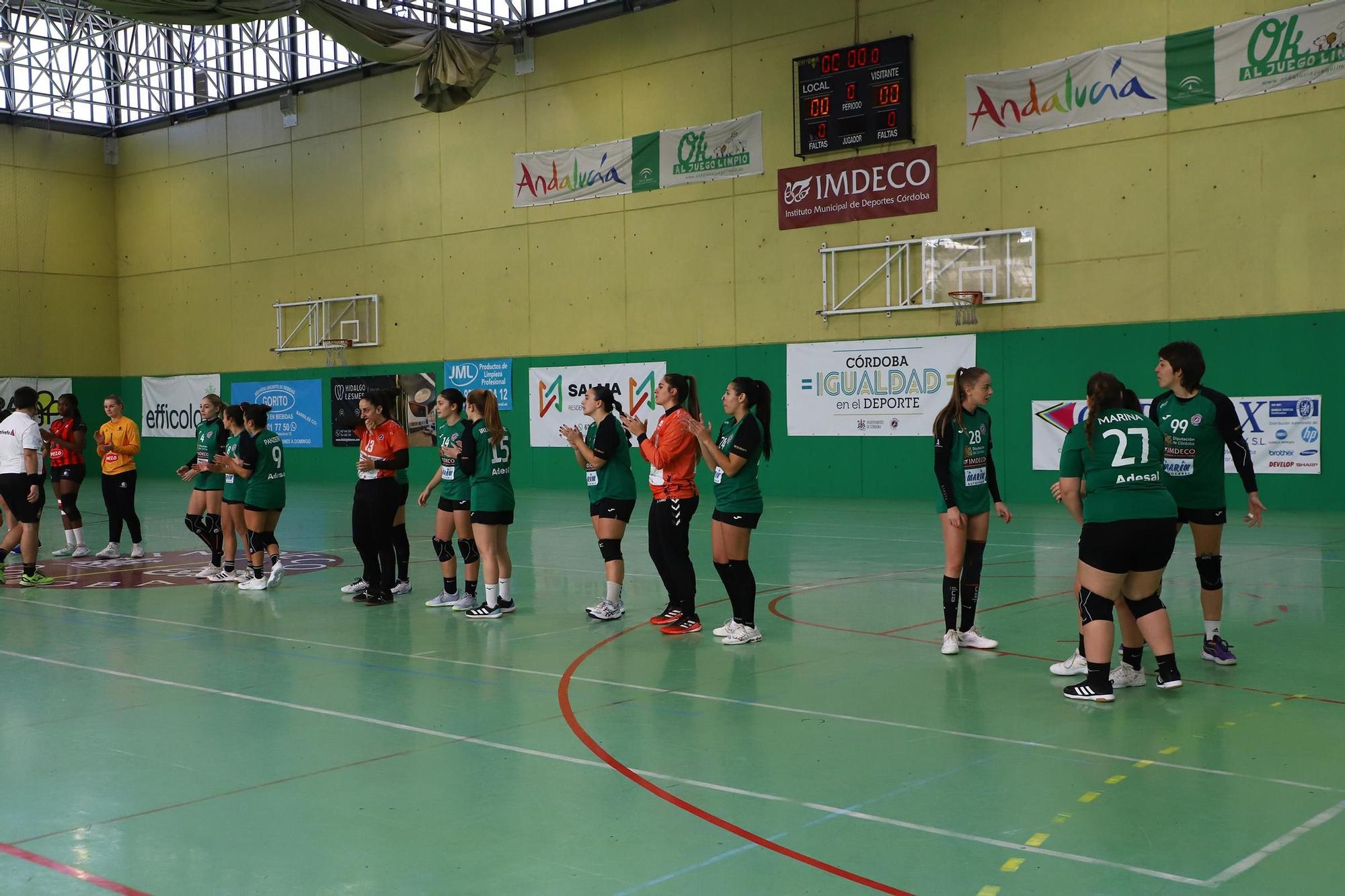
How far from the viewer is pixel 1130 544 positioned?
22.8 feet

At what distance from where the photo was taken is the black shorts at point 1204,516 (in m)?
8.08

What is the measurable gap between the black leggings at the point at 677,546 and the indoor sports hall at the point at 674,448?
5cm

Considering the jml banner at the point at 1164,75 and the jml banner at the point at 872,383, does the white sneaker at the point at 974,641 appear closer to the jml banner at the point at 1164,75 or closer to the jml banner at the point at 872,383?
the jml banner at the point at 872,383

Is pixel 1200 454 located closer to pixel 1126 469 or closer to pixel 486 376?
pixel 1126 469

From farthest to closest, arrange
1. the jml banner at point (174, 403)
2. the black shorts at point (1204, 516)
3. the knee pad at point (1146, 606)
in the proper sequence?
the jml banner at point (174, 403) < the black shorts at point (1204, 516) < the knee pad at point (1146, 606)

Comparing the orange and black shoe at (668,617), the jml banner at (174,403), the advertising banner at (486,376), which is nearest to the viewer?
the orange and black shoe at (668,617)

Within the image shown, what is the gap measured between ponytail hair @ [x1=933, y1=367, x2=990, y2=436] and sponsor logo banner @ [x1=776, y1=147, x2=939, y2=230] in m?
14.9

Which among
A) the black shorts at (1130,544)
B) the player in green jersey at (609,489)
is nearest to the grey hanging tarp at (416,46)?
the player in green jersey at (609,489)

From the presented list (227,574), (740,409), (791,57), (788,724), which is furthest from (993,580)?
(791,57)

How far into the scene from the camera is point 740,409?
9195 mm

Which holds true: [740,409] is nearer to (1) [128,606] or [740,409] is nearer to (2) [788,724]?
(2) [788,724]

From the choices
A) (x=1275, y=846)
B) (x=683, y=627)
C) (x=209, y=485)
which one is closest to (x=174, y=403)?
(x=209, y=485)

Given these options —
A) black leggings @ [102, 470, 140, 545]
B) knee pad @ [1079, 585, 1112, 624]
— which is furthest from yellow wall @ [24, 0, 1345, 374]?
knee pad @ [1079, 585, 1112, 624]

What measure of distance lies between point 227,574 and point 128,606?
6.01 ft
